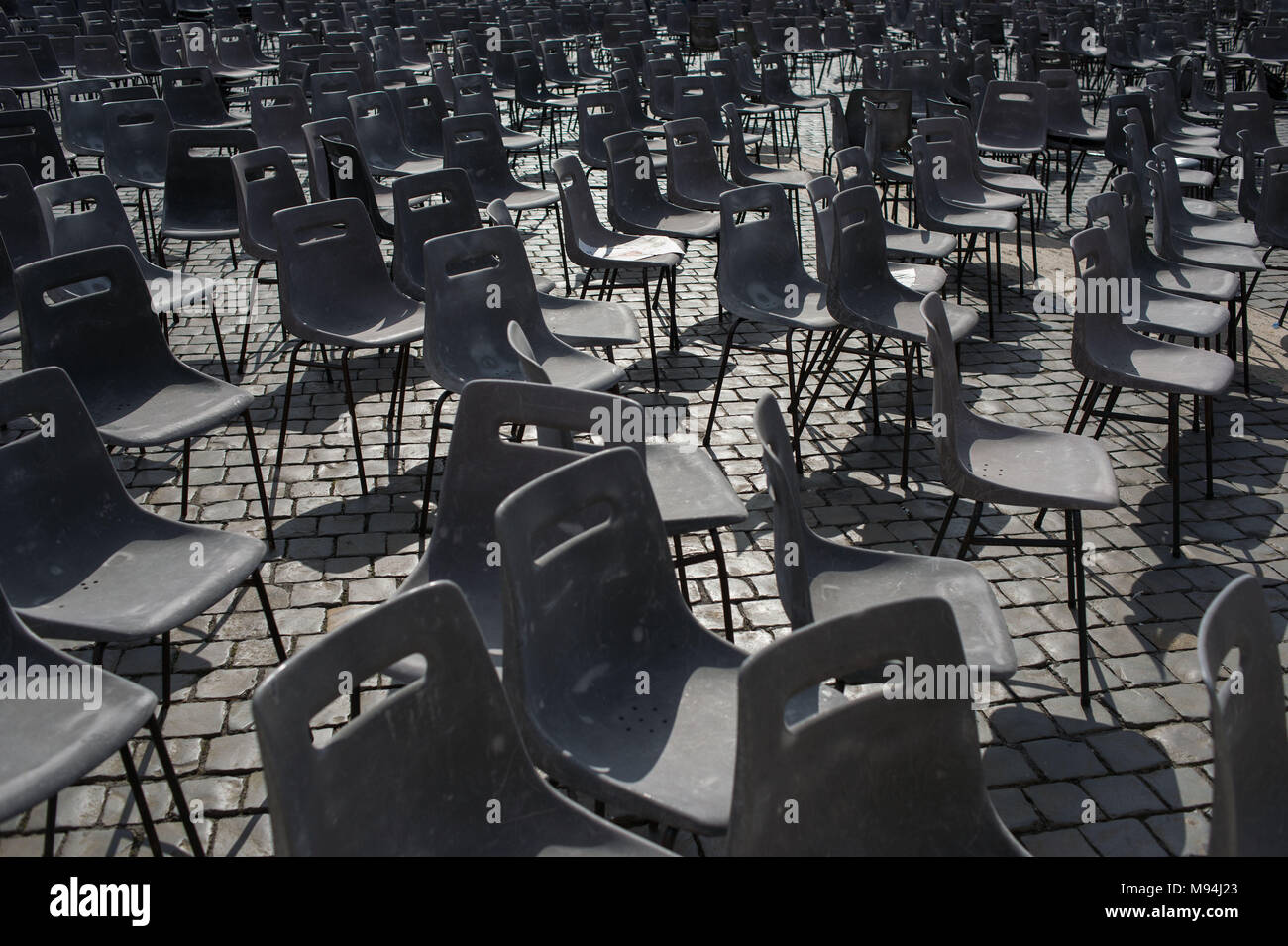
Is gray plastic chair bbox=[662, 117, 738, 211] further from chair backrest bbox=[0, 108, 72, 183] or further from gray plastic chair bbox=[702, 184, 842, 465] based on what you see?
chair backrest bbox=[0, 108, 72, 183]

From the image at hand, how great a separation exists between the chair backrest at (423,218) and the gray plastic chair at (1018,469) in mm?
2706

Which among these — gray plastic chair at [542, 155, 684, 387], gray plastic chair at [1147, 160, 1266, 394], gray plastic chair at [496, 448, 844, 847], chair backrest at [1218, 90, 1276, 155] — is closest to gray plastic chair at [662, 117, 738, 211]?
gray plastic chair at [542, 155, 684, 387]

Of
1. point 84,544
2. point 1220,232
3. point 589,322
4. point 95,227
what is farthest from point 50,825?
point 1220,232

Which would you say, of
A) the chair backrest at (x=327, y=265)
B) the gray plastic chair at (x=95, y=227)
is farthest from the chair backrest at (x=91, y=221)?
the chair backrest at (x=327, y=265)

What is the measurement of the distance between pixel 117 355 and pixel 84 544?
4.30 ft

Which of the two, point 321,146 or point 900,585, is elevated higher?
point 321,146

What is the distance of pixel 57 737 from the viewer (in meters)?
2.59

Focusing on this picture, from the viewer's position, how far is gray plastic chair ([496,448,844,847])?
2541mm

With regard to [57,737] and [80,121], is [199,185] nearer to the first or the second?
[80,121]

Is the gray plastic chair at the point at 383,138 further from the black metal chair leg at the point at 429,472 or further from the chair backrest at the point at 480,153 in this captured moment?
the black metal chair leg at the point at 429,472

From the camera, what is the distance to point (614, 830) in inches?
92.4

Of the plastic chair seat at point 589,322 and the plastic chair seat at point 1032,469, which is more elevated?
the plastic chair seat at point 589,322

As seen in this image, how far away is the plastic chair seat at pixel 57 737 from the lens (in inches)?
94.7
